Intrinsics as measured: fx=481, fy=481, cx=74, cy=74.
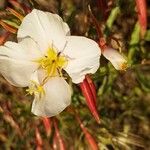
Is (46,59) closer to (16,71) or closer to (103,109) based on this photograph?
(16,71)

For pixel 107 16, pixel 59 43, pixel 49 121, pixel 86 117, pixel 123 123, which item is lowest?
pixel 123 123

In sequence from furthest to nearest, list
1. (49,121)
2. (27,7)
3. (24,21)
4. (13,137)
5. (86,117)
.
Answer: (13,137) < (86,117) < (49,121) < (27,7) < (24,21)

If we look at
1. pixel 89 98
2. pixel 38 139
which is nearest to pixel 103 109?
pixel 38 139

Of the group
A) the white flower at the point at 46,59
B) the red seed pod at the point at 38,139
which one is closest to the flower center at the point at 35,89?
the white flower at the point at 46,59

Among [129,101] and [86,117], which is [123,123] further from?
[86,117]

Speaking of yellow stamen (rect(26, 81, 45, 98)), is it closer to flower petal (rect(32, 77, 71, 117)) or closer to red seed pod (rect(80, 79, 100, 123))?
flower petal (rect(32, 77, 71, 117))

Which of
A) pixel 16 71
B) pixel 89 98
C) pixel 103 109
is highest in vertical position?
pixel 16 71

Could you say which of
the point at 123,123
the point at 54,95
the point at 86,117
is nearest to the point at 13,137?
the point at 86,117

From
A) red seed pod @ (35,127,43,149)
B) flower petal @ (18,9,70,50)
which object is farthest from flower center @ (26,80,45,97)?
red seed pod @ (35,127,43,149)
